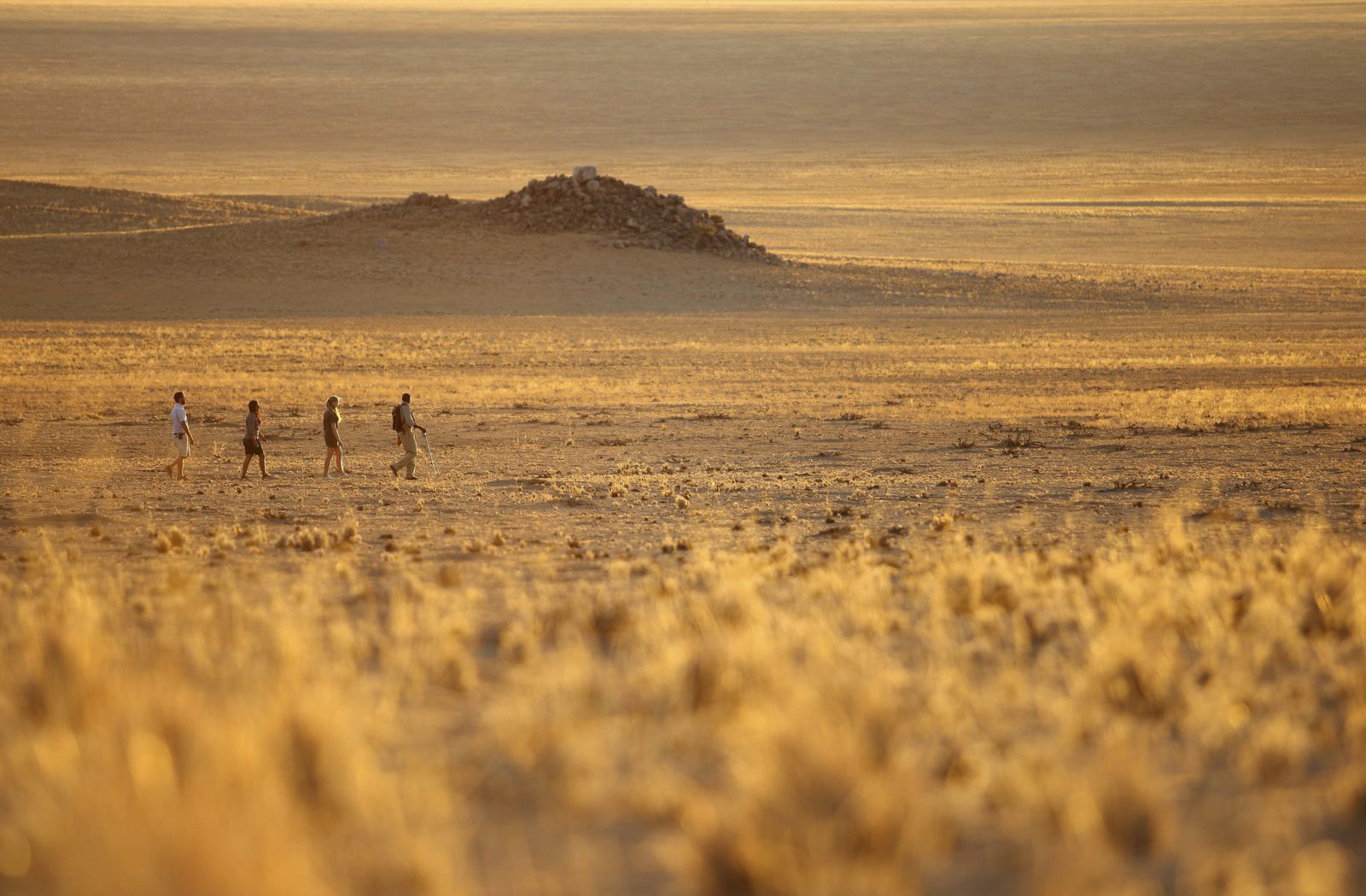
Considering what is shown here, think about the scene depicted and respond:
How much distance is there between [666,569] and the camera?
1045 cm

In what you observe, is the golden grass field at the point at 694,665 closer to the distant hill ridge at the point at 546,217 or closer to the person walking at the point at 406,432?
the person walking at the point at 406,432

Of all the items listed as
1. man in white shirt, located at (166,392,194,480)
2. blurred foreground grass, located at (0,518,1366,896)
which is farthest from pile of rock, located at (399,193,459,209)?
blurred foreground grass, located at (0,518,1366,896)

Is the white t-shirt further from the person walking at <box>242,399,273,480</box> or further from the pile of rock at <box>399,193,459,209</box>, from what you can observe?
the pile of rock at <box>399,193,459,209</box>

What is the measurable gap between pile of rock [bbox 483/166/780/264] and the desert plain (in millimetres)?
405

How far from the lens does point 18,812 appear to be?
15.6ft

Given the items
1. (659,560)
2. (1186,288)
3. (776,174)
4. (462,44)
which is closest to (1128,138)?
(776,174)

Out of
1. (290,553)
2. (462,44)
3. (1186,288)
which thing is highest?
(462,44)

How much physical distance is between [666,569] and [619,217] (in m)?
42.1

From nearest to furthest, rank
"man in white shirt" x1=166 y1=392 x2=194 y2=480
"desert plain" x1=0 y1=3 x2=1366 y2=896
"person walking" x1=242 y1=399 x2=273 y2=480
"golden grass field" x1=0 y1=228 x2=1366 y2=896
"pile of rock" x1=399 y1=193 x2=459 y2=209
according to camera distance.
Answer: "golden grass field" x1=0 y1=228 x2=1366 y2=896 < "desert plain" x1=0 y1=3 x2=1366 y2=896 < "person walking" x1=242 y1=399 x2=273 y2=480 < "man in white shirt" x1=166 y1=392 x2=194 y2=480 < "pile of rock" x1=399 y1=193 x2=459 y2=209

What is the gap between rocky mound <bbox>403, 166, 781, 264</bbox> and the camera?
50531 millimetres

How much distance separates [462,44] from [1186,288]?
144128 mm

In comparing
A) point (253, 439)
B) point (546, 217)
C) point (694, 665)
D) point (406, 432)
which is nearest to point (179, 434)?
point (253, 439)

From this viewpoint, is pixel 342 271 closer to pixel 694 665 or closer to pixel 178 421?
pixel 178 421

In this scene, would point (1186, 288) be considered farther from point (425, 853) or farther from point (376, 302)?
point (425, 853)
